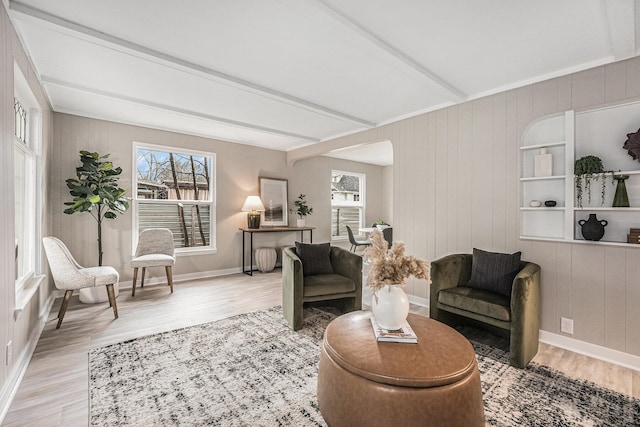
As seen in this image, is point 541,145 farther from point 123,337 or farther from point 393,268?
point 123,337

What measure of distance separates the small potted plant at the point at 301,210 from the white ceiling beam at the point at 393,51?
386 centimetres

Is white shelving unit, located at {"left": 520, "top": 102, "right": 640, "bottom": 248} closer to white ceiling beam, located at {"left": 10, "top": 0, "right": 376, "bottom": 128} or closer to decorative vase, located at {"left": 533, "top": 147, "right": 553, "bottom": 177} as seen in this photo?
decorative vase, located at {"left": 533, "top": 147, "right": 553, "bottom": 177}

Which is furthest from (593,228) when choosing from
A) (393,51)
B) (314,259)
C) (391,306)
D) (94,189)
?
(94,189)

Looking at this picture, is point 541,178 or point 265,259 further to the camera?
point 265,259

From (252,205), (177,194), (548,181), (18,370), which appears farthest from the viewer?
(252,205)

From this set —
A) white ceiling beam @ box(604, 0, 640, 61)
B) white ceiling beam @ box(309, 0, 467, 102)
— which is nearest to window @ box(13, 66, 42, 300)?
white ceiling beam @ box(309, 0, 467, 102)

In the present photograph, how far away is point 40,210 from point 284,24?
3.31 meters

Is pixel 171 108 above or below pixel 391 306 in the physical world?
above

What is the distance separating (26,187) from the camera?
3121 mm

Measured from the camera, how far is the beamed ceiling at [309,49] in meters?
2.02

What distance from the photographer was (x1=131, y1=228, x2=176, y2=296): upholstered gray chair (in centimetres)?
425

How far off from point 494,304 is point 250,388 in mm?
2029

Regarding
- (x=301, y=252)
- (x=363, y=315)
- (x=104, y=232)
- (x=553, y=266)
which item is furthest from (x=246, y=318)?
(x=553, y=266)

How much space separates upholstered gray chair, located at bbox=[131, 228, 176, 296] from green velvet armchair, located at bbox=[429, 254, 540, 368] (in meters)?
3.57
